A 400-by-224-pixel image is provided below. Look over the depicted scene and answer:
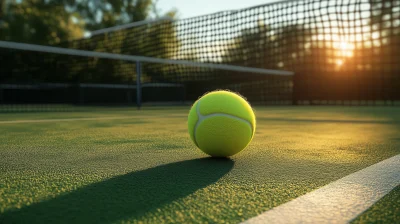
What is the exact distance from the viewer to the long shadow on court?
3.72 ft

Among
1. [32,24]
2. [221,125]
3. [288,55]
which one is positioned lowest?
[221,125]

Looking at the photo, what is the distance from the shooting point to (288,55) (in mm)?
12367

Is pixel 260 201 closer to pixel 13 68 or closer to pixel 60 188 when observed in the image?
pixel 60 188

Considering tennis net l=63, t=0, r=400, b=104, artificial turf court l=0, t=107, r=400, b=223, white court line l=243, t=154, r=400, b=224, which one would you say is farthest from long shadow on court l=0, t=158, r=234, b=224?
tennis net l=63, t=0, r=400, b=104

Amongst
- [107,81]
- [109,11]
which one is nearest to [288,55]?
[107,81]

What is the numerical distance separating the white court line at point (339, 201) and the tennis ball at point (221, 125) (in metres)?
0.62

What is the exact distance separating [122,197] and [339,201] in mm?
697

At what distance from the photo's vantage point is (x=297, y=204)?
1.25m

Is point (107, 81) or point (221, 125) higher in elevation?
point (107, 81)

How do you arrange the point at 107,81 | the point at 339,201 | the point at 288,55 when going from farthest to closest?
the point at 107,81
the point at 288,55
the point at 339,201

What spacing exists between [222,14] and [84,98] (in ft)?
18.6

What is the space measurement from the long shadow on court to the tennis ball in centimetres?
23

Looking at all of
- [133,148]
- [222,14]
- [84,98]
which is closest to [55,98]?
[84,98]

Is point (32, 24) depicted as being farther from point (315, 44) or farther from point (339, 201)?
point (339, 201)
